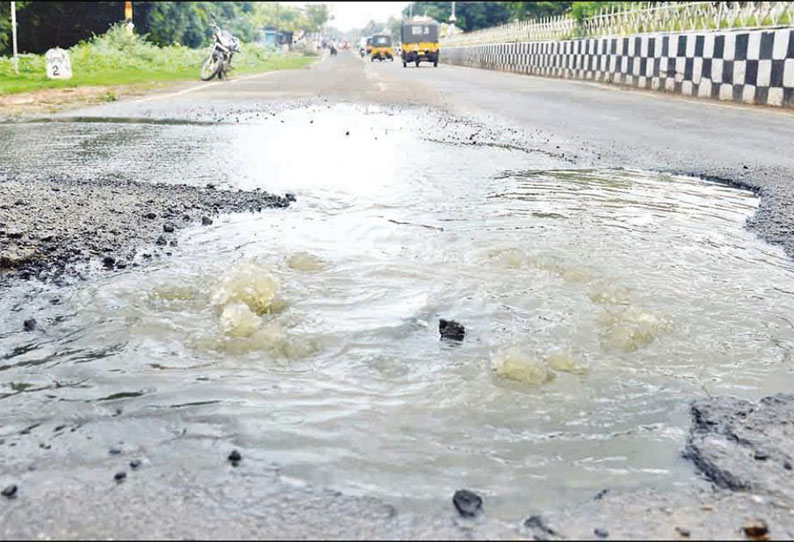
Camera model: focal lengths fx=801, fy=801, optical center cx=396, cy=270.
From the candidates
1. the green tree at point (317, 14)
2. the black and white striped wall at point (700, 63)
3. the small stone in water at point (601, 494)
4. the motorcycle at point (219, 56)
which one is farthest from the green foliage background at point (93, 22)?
the green tree at point (317, 14)

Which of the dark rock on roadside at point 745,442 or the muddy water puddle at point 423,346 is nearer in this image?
the dark rock on roadside at point 745,442

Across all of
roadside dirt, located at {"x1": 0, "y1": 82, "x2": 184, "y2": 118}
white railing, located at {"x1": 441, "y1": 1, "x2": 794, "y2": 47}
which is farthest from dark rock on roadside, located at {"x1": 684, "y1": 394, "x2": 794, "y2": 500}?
white railing, located at {"x1": 441, "y1": 1, "x2": 794, "y2": 47}

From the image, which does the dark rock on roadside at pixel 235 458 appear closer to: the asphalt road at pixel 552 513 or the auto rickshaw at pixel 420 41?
the asphalt road at pixel 552 513

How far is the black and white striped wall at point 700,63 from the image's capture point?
1016 centimetres

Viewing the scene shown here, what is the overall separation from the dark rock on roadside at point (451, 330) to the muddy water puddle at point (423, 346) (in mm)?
42

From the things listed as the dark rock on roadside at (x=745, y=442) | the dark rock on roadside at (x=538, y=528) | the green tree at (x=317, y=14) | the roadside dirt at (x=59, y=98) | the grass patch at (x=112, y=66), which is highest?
the green tree at (x=317, y=14)

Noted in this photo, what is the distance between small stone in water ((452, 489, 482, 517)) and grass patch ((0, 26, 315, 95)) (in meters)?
12.7

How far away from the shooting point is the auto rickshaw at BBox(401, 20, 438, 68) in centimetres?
4075

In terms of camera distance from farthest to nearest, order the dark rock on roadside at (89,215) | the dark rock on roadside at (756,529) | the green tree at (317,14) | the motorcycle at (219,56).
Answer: the green tree at (317,14) → the motorcycle at (219,56) → the dark rock on roadside at (89,215) → the dark rock on roadside at (756,529)

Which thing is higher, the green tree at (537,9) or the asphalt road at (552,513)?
the green tree at (537,9)

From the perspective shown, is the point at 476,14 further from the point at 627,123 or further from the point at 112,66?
the point at 627,123

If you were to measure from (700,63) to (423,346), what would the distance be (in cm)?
1133

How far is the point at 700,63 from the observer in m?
12.2

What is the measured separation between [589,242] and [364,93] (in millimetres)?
11843
